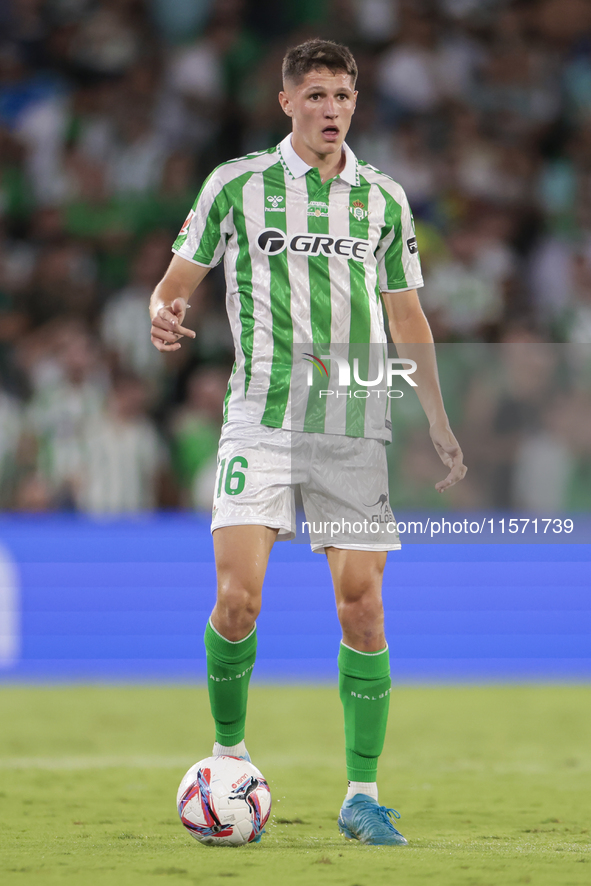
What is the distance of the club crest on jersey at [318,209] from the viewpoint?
4.02m

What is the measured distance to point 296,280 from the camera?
3967 millimetres

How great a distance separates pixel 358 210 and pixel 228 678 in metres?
Answer: 1.59

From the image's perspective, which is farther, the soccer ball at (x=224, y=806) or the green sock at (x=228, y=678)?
the green sock at (x=228, y=678)

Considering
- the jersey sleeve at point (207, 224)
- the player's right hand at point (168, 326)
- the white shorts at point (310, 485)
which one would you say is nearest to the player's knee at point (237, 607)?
the white shorts at point (310, 485)

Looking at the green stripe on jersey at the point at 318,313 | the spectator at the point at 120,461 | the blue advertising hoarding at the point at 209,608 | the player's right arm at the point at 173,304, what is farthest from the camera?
the spectator at the point at 120,461

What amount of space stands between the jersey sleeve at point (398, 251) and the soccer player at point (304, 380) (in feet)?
0.11

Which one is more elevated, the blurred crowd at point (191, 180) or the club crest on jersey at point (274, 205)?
the blurred crowd at point (191, 180)

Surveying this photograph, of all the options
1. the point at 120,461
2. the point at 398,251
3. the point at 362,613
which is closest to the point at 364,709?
the point at 362,613

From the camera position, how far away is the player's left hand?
4117 millimetres

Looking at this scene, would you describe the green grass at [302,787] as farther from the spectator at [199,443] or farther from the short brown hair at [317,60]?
the short brown hair at [317,60]

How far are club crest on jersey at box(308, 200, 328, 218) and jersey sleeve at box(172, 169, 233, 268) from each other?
0.27 m

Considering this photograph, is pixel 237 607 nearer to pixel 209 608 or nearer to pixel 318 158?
pixel 318 158

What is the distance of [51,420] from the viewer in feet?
28.4

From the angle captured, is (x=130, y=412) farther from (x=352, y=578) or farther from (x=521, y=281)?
(x=352, y=578)
